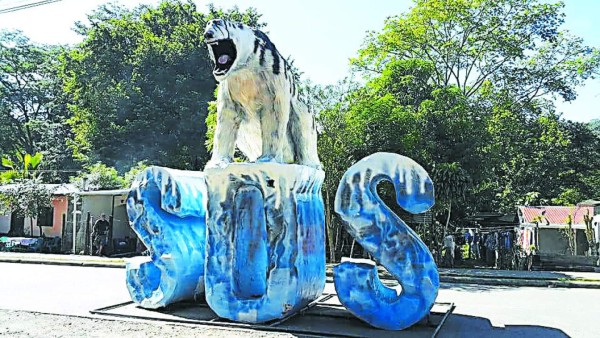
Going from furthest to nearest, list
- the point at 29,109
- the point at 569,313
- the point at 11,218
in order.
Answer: the point at 29,109 < the point at 11,218 < the point at 569,313

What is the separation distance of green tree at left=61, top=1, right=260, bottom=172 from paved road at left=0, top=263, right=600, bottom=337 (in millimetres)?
12836

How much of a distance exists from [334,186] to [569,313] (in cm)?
861

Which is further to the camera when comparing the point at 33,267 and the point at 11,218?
the point at 11,218

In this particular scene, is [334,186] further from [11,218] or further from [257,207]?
[11,218]

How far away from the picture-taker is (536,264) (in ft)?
59.1

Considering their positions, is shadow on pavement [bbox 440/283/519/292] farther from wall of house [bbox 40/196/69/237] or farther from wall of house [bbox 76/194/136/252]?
wall of house [bbox 40/196/69/237]

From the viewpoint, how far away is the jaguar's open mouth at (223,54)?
7.75 metres

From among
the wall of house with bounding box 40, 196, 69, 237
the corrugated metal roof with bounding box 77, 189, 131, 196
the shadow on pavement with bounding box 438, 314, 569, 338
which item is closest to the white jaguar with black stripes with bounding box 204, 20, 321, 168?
the shadow on pavement with bounding box 438, 314, 569, 338

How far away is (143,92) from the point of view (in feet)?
92.1

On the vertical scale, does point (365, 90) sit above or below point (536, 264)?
above

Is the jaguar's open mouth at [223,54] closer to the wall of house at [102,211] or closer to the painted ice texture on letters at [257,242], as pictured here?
the painted ice texture on letters at [257,242]

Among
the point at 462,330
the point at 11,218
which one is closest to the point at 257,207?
the point at 462,330

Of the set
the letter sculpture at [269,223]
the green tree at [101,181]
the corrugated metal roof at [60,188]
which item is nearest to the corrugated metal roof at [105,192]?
the green tree at [101,181]

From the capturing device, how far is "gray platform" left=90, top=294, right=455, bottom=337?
287 inches
